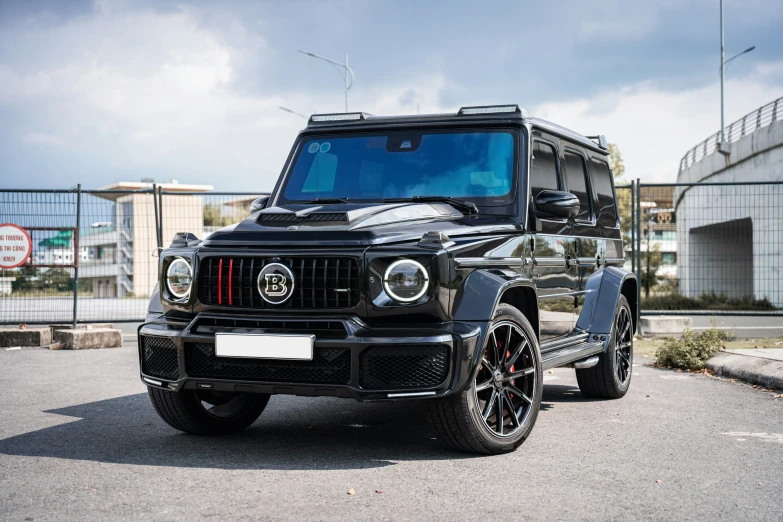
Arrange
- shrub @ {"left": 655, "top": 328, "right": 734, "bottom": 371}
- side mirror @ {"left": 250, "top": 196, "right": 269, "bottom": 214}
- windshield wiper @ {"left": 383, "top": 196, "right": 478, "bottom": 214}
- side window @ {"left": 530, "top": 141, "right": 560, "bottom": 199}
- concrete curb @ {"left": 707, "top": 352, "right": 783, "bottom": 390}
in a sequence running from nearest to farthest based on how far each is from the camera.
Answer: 1. windshield wiper @ {"left": 383, "top": 196, "right": 478, "bottom": 214}
2. side window @ {"left": 530, "top": 141, "right": 560, "bottom": 199}
3. side mirror @ {"left": 250, "top": 196, "right": 269, "bottom": 214}
4. concrete curb @ {"left": 707, "top": 352, "right": 783, "bottom": 390}
5. shrub @ {"left": 655, "top": 328, "right": 734, "bottom": 371}

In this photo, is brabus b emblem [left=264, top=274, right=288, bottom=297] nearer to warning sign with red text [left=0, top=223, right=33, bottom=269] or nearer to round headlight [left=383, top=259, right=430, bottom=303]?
round headlight [left=383, top=259, right=430, bottom=303]

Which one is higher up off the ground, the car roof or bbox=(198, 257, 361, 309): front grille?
the car roof

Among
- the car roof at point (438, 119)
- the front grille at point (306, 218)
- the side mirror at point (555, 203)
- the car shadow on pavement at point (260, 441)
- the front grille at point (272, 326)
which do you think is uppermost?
the car roof at point (438, 119)

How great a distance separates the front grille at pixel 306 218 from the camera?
4777mm

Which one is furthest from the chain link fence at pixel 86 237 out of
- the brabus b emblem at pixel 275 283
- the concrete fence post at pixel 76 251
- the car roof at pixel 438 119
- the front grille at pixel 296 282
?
the brabus b emblem at pixel 275 283

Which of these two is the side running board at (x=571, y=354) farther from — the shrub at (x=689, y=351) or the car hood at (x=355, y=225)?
the shrub at (x=689, y=351)

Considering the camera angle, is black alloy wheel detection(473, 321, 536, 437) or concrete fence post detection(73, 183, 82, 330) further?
concrete fence post detection(73, 183, 82, 330)

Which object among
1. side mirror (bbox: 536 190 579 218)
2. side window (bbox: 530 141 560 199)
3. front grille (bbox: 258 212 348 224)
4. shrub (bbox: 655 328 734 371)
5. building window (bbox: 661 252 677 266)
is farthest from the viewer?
building window (bbox: 661 252 677 266)

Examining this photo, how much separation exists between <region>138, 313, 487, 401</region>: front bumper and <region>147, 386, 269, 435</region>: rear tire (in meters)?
0.74

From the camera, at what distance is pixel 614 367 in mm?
6941

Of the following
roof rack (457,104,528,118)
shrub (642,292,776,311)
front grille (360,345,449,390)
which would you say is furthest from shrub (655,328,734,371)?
front grille (360,345,449,390)

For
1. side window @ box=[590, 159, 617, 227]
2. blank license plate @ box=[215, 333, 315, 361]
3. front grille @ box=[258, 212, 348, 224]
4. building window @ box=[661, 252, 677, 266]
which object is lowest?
blank license plate @ box=[215, 333, 315, 361]

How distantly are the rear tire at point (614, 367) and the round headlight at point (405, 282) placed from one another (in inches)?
111

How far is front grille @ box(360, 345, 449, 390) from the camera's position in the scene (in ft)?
14.1
